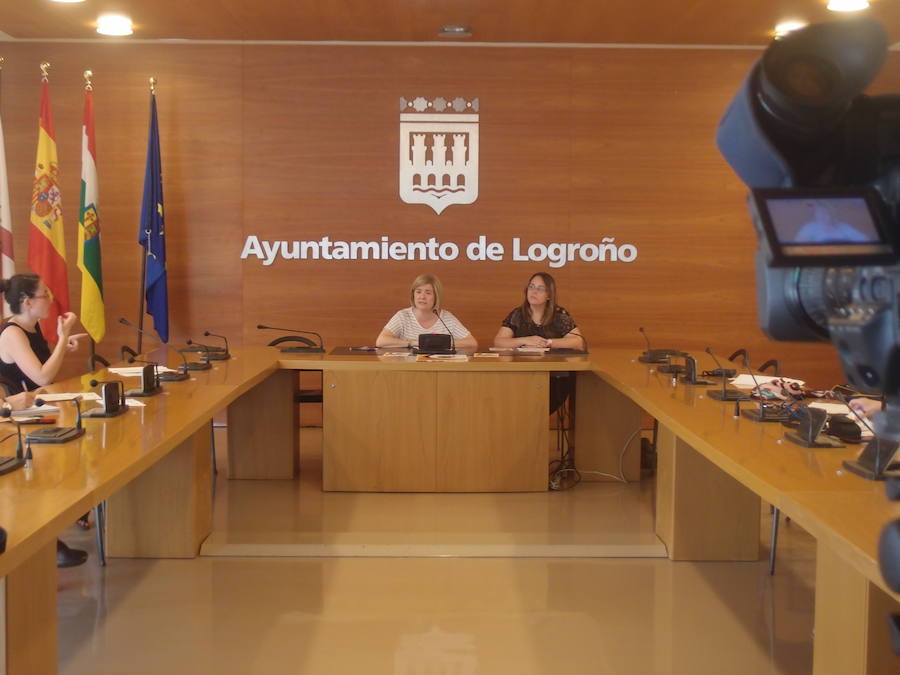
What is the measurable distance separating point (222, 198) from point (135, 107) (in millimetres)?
894

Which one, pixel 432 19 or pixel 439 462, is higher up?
pixel 432 19

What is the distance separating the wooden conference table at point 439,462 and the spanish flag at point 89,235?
5.37 feet

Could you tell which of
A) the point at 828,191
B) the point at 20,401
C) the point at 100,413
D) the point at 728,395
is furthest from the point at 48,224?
the point at 828,191

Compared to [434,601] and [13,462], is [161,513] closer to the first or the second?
[434,601]

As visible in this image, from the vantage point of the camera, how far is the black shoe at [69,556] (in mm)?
3996

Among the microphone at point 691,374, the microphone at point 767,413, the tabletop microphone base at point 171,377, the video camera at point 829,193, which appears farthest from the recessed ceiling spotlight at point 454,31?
the video camera at point 829,193

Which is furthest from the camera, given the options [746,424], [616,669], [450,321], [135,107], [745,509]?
[135,107]

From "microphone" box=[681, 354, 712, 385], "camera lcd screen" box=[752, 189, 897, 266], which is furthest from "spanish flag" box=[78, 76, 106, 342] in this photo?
"camera lcd screen" box=[752, 189, 897, 266]

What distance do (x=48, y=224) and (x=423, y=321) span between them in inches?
110

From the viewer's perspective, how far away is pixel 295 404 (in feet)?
18.6

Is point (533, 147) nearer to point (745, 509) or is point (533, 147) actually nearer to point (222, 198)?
point (222, 198)

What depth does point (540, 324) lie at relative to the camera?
20.4 feet

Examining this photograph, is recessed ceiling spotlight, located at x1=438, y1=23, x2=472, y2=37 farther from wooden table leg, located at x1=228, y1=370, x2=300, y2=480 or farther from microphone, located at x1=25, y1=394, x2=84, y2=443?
microphone, located at x1=25, y1=394, x2=84, y2=443

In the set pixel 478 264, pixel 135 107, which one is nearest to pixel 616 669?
pixel 478 264
